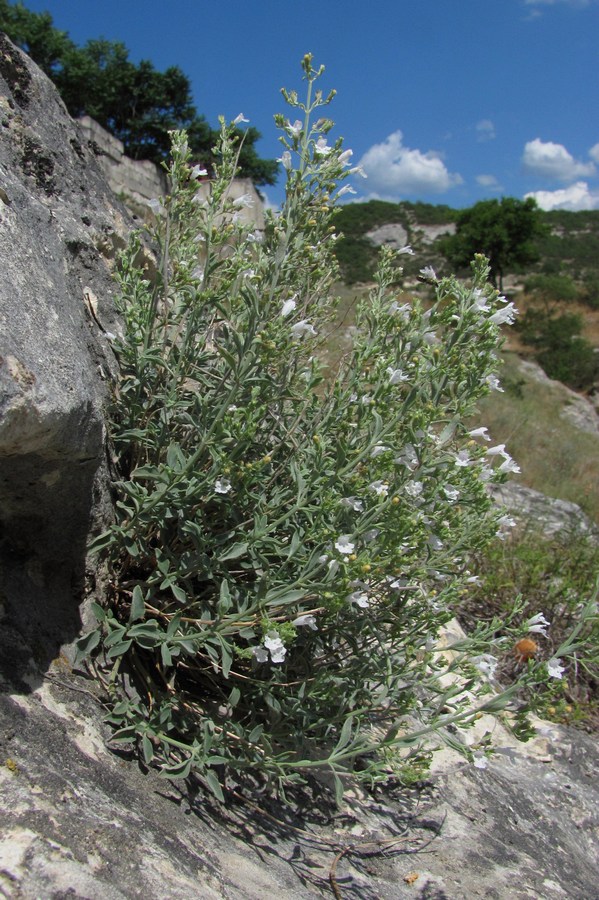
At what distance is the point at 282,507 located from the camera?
225 cm

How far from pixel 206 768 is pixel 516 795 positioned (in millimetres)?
1516

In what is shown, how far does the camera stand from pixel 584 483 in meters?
9.55

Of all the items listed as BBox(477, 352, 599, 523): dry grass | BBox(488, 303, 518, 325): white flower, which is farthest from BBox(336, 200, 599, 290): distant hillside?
BBox(488, 303, 518, 325): white flower

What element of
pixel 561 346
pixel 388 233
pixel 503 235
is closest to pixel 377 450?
pixel 561 346

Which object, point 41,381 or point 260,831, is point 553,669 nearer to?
point 260,831

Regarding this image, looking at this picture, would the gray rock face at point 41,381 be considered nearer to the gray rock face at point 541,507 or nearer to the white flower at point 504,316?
the white flower at point 504,316

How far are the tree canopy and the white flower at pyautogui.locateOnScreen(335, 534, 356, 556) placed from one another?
105ft

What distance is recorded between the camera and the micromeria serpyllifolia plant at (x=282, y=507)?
194cm

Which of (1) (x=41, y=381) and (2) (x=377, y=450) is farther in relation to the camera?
(2) (x=377, y=450)

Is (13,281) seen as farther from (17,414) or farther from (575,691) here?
(575,691)

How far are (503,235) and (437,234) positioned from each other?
664 inches

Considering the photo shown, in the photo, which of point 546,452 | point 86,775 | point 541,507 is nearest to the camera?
point 86,775

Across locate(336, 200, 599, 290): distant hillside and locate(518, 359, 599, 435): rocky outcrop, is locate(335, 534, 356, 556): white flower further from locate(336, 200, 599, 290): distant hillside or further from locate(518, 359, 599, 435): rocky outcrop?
locate(336, 200, 599, 290): distant hillside

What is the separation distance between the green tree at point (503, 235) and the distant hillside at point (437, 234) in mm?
2092
